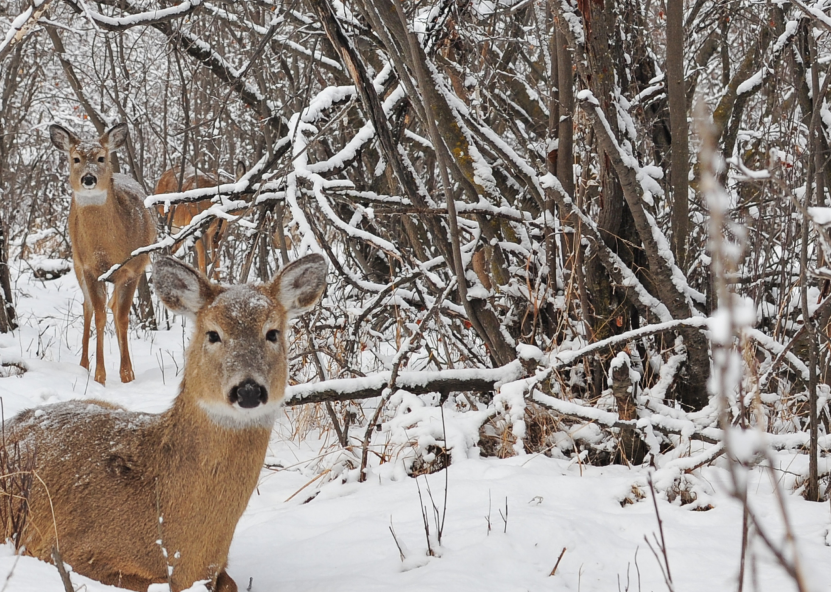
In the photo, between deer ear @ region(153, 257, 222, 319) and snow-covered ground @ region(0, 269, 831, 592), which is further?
deer ear @ region(153, 257, 222, 319)

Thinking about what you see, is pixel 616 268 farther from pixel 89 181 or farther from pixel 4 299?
pixel 4 299

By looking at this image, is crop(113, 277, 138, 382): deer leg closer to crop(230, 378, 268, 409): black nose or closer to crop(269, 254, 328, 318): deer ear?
crop(269, 254, 328, 318): deer ear

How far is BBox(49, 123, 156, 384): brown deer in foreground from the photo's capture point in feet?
29.2

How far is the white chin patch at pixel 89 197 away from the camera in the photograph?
925 centimetres

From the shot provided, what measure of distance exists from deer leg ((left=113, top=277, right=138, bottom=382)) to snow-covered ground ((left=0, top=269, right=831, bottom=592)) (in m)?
3.76

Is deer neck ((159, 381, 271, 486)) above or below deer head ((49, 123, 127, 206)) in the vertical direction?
below

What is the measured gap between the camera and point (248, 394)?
3213mm

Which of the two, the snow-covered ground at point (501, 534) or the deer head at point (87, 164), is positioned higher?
the deer head at point (87, 164)

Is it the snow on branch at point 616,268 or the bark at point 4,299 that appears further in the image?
the bark at point 4,299

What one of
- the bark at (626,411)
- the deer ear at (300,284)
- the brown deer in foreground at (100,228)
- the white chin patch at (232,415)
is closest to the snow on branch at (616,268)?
the bark at (626,411)

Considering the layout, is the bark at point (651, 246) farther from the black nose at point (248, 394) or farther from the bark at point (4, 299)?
the bark at point (4, 299)

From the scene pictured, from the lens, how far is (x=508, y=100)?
22.1 ft

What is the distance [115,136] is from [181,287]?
692cm

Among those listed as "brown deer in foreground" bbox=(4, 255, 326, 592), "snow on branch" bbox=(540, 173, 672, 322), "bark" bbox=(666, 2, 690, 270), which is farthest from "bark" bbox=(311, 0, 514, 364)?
"bark" bbox=(666, 2, 690, 270)
